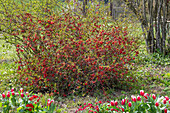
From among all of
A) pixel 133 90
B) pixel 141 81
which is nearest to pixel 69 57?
pixel 133 90

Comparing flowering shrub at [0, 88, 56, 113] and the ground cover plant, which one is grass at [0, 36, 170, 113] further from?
flowering shrub at [0, 88, 56, 113]

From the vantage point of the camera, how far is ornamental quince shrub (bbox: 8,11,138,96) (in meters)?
3.80

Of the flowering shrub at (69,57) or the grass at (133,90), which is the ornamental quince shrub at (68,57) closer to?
the flowering shrub at (69,57)

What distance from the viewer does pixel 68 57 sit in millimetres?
3930

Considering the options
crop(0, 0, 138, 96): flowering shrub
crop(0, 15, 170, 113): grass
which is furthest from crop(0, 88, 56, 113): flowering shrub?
crop(0, 0, 138, 96): flowering shrub

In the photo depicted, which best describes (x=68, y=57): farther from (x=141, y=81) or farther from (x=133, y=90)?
(x=141, y=81)

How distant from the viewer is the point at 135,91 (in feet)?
13.5

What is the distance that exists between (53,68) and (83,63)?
1.88 ft

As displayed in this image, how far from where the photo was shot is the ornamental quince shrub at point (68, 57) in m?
3.80

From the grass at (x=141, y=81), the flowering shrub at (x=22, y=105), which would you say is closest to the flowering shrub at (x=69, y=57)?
the grass at (x=141, y=81)

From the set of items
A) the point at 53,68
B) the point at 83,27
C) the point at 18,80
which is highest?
the point at 83,27

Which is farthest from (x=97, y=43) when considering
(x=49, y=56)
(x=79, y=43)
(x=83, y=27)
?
(x=49, y=56)

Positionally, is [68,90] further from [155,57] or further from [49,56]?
[155,57]

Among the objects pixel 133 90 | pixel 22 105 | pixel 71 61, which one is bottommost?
pixel 133 90
